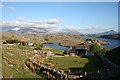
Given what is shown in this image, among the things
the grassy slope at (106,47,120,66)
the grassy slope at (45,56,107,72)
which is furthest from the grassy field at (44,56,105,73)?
the grassy slope at (106,47,120,66)

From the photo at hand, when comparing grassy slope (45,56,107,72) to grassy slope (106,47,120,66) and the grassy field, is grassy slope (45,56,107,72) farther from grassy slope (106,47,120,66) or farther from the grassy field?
grassy slope (106,47,120,66)

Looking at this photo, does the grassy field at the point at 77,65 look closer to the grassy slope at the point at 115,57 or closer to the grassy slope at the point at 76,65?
the grassy slope at the point at 76,65

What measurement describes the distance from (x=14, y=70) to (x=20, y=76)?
10.9ft

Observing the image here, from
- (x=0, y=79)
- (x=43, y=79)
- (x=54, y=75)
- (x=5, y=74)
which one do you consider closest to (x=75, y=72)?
(x=54, y=75)

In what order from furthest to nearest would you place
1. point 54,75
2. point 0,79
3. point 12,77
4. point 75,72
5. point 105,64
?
point 105,64
point 75,72
point 54,75
point 12,77
point 0,79

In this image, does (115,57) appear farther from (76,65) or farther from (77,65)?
(76,65)

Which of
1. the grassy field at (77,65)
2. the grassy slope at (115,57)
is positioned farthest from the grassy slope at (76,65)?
the grassy slope at (115,57)

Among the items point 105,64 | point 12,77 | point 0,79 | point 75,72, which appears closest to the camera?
point 0,79

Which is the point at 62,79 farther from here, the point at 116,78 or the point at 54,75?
the point at 116,78

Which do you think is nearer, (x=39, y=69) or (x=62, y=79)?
(x=62, y=79)

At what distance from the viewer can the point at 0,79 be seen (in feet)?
115

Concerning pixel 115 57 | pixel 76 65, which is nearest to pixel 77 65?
pixel 76 65

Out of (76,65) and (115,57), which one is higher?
(115,57)

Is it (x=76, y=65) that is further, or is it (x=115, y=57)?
(x=115, y=57)
